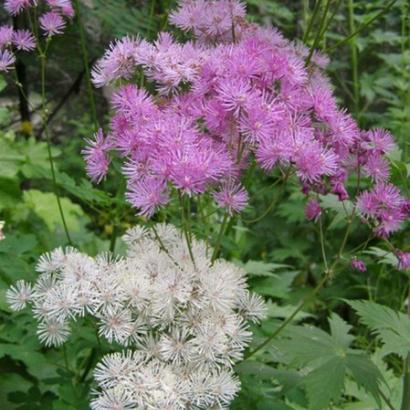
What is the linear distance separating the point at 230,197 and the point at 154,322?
301mm

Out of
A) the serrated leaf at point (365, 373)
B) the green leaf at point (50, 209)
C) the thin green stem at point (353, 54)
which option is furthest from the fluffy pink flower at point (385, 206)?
the green leaf at point (50, 209)

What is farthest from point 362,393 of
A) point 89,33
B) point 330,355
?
point 89,33

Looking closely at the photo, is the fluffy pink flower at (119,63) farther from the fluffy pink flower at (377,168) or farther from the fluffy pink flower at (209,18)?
the fluffy pink flower at (377,168)

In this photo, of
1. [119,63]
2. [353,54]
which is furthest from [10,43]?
[353,54]

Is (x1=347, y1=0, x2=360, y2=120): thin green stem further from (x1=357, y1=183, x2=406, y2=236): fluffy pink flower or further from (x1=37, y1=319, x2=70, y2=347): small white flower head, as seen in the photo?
(x1=37, y1=319, x2=70, y2=347): small white flower head

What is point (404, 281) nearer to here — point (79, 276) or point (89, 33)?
point (89, 33)

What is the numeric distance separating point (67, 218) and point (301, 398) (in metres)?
1.95

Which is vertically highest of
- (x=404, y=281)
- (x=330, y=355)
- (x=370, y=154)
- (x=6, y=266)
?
(x=370, y=154)

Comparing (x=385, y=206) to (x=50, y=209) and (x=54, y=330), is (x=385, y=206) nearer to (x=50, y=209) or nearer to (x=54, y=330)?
(x=54, y=330)

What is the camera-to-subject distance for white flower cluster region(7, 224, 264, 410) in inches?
59.0

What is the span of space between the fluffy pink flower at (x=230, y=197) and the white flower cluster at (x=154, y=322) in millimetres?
147

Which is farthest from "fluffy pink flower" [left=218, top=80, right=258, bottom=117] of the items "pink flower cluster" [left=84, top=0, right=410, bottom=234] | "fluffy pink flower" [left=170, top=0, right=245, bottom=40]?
"fluffy pink flower" [left=170, top=0, right=245, bottom=40]

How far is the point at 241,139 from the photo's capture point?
160 cm

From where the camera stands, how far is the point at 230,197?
62.7 inches
